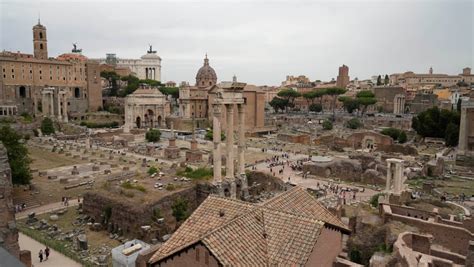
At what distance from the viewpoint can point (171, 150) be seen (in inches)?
1700

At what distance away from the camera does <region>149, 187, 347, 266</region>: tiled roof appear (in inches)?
309

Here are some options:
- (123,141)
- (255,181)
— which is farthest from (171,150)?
(255,181)

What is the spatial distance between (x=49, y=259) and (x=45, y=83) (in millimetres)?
63862

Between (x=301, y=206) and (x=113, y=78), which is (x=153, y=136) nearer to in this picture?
(x=113, y=78)

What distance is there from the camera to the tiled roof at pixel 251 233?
7836 millimetres

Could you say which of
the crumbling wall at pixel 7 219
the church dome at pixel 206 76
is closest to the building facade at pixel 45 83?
the church dome at pixel 206 76

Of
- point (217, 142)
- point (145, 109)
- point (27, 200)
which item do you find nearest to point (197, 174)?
point (217, 142)

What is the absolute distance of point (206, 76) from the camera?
3413 inches

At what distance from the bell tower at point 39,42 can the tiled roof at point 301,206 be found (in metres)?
78.5

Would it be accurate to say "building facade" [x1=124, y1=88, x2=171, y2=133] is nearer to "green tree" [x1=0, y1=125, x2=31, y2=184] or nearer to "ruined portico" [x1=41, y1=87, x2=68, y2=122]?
"ruined portico" [x1=41, y1=87, x2=68, y2=122]

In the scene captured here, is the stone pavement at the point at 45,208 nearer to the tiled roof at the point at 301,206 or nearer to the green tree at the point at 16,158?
the green tree at the point at 16,158

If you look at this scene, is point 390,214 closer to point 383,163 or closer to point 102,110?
point 383,163

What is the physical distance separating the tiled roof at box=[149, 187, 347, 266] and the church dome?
7771 centimetres

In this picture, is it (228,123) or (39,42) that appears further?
(39,42)
